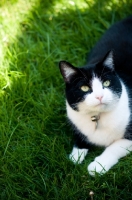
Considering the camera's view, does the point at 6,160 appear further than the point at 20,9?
No

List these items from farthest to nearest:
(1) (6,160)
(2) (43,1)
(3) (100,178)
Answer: (2) (43,1)
(1) (6,160)
(3) (100,178)

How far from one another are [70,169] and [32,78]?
2.77ft

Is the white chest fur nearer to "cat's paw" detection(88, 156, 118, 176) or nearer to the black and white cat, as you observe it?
the black and white cat

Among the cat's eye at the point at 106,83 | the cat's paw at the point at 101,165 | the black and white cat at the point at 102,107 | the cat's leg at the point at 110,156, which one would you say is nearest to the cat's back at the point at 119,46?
the black and white cat at the point at 102,107

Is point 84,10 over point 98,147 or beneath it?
over

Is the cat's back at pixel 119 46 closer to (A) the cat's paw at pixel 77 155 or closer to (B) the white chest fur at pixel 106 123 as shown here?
(B) the white chest fur at pixel 106 123

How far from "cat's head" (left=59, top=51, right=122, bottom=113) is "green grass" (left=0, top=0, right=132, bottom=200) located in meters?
0.36

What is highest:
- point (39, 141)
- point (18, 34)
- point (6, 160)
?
point (18, 34)

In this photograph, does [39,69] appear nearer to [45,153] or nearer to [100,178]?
[45,153]

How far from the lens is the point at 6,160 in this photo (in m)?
2.26

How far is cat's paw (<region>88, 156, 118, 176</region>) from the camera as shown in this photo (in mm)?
2137

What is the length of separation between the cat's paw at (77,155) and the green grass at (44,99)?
0.04 meters

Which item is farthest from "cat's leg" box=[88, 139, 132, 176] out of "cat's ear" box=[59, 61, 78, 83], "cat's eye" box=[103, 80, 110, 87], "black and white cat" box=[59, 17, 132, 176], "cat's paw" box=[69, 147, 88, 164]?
"cat's ear" box=[59, 61, 78, 83]

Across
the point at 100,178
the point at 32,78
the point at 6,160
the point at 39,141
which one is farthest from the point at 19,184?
the point at 32,78
